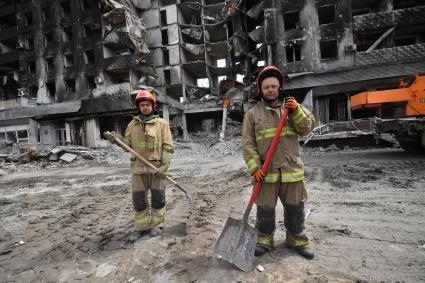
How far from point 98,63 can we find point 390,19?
2340cm

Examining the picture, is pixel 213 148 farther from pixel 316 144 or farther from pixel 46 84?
pixel 46 84

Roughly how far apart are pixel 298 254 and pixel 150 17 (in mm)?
28703

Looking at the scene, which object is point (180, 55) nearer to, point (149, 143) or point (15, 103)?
point (15, 103)

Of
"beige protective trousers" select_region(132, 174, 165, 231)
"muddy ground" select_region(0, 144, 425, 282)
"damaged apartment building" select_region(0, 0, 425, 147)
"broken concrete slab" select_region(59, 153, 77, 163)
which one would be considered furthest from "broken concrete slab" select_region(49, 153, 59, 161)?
"beige protective trousers" select_region(132, 174, 165, 231)

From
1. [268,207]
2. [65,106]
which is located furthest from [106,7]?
[268,207]

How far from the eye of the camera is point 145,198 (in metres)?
3.12

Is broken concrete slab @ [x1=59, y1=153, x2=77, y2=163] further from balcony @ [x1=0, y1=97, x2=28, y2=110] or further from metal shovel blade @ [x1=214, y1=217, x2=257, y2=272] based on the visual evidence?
metal shovel blade @ [x1=214, y1=217, x2=257, y2=272]

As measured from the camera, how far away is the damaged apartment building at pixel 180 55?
15148 millimetres

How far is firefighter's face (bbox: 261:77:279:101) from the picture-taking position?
2340mm

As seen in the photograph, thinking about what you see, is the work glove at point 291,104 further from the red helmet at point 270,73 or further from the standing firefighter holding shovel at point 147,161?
the standing firefighter holding shovel at point 147,161

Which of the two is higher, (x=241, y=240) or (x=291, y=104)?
(x=291, y=104)

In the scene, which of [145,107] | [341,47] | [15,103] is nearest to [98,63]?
[15,103]

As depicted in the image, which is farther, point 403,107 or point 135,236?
point 403,107

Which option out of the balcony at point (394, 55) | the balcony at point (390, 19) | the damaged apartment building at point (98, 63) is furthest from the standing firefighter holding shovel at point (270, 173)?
the balcony at point (390, 19)
